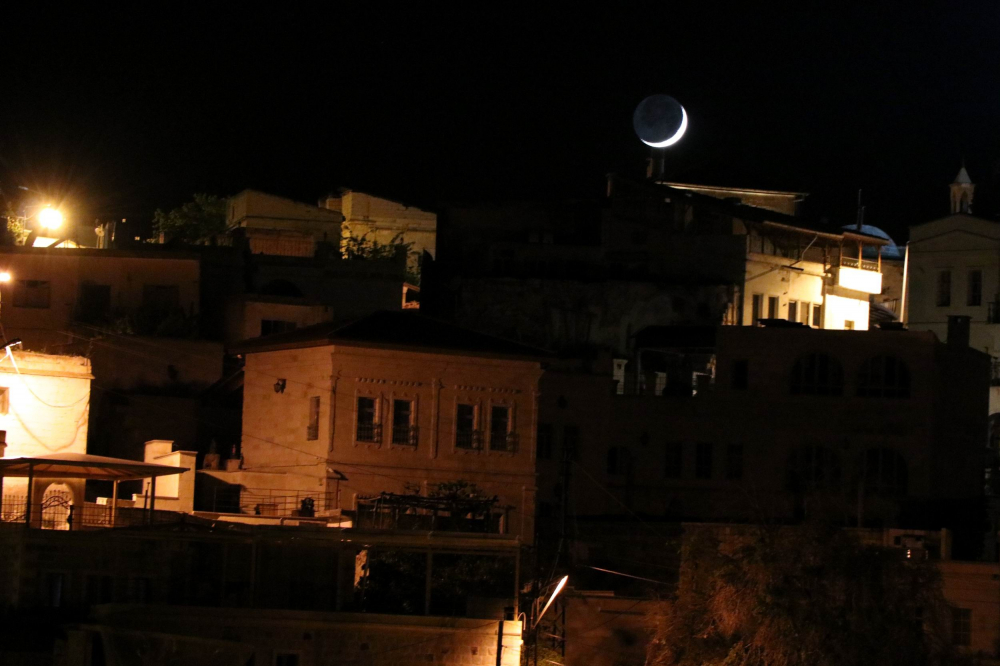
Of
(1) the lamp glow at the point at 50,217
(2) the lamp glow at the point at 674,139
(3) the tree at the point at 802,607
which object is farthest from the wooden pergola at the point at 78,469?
(2) the lamp glow at the point at 674,139

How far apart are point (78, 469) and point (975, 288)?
44513 millimetres

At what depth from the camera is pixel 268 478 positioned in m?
46.0

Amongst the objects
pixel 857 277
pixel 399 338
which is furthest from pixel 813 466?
pixel 857 277

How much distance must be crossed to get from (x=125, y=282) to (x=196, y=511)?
15445 mm

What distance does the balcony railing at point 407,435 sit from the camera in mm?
45812

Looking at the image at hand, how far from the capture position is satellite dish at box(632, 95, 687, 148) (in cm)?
8319

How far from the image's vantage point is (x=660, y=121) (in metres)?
84.1

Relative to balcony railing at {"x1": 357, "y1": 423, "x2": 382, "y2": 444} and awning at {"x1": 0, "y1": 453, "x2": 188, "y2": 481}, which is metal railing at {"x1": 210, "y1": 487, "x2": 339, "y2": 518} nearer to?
balcony railing at {"x1": 357, "y1": 423, "x2": 382, "y2": 444}

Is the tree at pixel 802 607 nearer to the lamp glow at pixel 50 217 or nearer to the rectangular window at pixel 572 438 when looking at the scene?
the rectangular window at pixel 572 438

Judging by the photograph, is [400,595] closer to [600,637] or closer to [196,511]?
[600,637]

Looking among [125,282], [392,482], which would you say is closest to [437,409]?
[392,482]

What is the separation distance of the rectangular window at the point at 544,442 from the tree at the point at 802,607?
52.3 ft

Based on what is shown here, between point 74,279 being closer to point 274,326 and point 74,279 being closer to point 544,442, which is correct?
point 274,326

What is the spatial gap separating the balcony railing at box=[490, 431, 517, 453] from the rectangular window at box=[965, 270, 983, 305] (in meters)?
32.1
